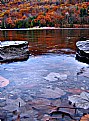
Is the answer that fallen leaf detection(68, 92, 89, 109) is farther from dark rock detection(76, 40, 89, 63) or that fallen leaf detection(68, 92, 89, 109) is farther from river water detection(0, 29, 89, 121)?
dark rock detection(76, 40, 89, 63)

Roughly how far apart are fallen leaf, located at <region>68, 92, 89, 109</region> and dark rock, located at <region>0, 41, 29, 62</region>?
6885 millimetres

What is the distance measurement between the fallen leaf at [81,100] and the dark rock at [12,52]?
6885mm

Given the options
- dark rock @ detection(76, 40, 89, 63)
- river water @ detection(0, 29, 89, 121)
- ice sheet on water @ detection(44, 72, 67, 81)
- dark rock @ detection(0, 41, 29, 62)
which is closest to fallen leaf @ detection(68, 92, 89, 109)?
river water @ detection(0, 29, 89, 121)

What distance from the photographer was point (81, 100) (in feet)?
19.5

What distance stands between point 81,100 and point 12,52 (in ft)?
25.4

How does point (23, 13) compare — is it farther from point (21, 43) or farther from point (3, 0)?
point (21, 43)

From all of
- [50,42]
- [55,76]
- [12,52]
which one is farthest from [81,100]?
[50,42]

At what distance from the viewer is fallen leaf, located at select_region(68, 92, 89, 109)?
5.64m

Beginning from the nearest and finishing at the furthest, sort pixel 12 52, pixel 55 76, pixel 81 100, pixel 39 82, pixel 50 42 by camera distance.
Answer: pixel 81 100 < pixel 39 82 < pixel 55 76 < pixel 12 52 < pixel 50 42

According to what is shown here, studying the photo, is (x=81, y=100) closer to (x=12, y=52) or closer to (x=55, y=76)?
(x=55, y=76)

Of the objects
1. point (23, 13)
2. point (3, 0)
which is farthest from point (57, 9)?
point (3, 0)

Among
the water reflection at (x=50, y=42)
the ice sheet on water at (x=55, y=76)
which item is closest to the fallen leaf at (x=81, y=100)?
the ice sheet on water at (x=55, y=76)

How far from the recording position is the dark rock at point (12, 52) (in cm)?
1269

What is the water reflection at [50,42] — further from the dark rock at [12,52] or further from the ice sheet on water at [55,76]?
the ice sheet on water at [55,76]
